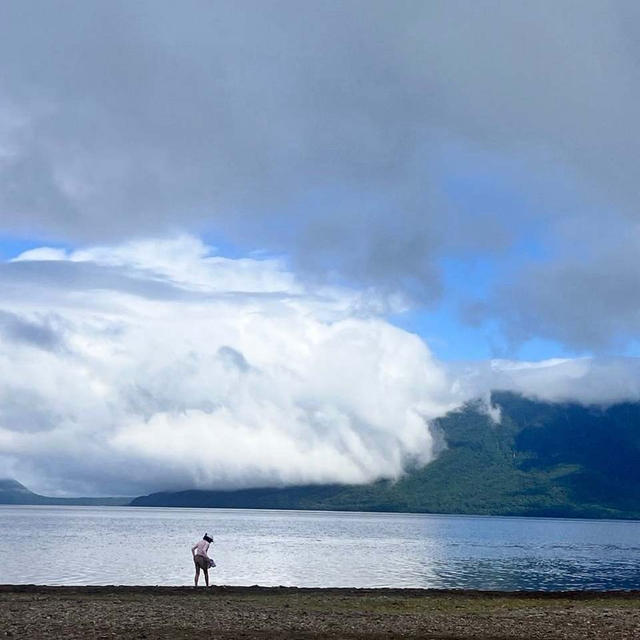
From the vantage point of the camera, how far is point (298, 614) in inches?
1661

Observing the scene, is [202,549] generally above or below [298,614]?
above

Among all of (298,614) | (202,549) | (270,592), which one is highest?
(202,549)

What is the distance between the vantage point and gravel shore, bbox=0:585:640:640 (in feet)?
118

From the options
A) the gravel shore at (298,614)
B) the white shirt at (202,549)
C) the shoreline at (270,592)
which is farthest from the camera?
the white shirt at (202,549)

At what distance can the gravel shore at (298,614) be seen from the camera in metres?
35.9

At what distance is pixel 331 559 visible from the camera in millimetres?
108875

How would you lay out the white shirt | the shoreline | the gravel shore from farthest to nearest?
1. the white shirt
2. the shoreline
3. the gravel shore

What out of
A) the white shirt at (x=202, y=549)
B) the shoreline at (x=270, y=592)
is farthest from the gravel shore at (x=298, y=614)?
the white shirt at (x=202, y=549)

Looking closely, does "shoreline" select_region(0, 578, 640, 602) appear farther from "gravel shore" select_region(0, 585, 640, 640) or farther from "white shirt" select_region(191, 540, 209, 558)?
"white shirt" select_region(191, 540, 209, 558)

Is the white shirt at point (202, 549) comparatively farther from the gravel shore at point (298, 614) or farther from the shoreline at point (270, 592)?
the gravel shore at point (298, 614)

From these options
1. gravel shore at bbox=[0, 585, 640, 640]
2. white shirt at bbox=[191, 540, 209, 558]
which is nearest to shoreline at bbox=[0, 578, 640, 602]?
gravel shore at bbox=[0, 585, 640, 640]

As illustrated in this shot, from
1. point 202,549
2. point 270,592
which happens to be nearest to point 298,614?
point 270,592

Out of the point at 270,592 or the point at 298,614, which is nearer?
the point at 298,614

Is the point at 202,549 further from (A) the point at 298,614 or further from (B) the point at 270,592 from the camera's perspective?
(A) the point at 298,614
